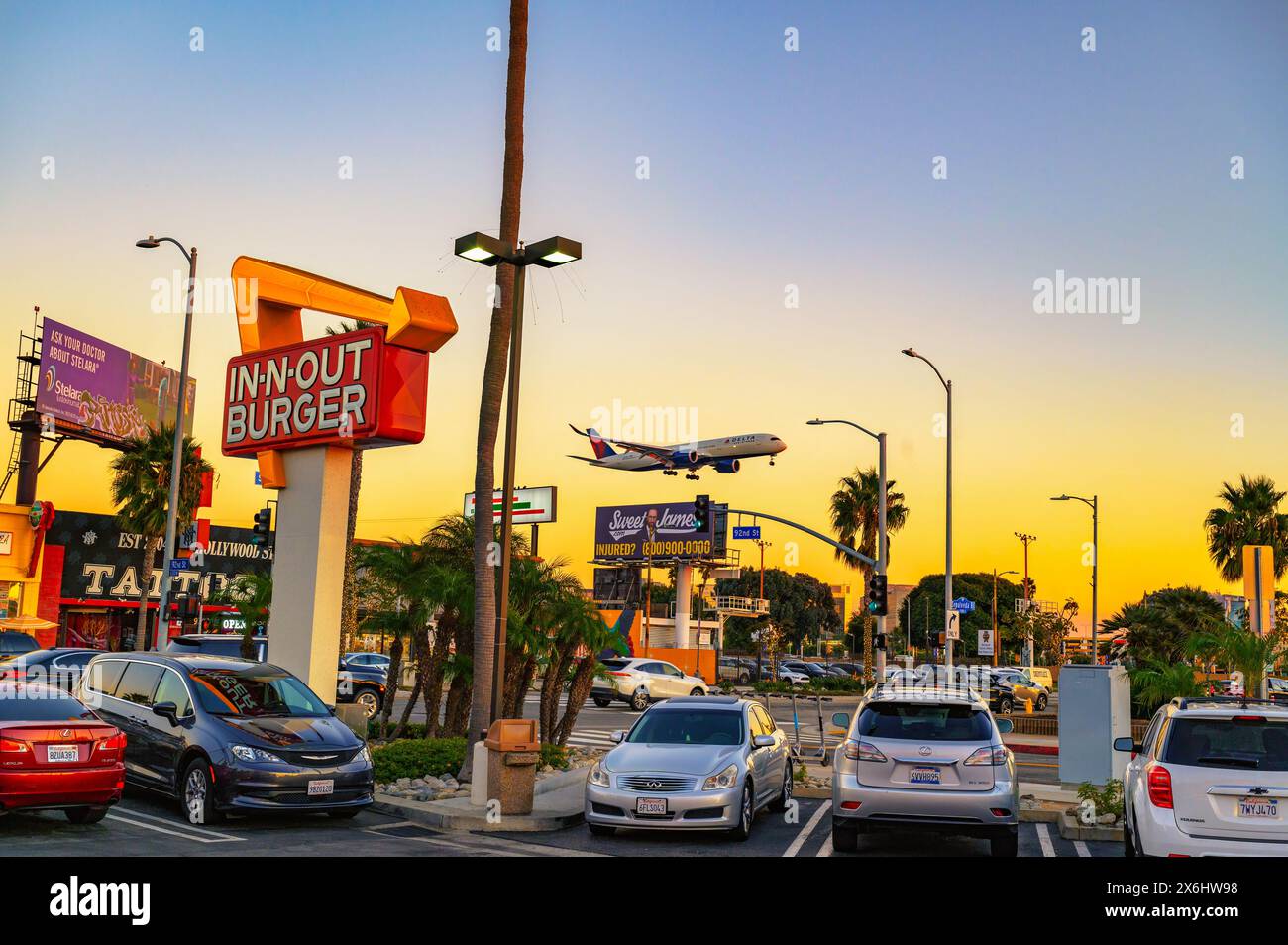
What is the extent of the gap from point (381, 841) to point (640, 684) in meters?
26.2

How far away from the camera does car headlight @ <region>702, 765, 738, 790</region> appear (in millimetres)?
12516

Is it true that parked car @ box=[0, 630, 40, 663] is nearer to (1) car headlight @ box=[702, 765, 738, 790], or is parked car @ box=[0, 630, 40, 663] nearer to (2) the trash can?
(2) the trash can

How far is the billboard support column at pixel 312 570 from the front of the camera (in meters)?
18.5

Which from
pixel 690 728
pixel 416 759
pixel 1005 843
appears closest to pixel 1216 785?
pixel 1005 843

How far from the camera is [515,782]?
14383 millimetres

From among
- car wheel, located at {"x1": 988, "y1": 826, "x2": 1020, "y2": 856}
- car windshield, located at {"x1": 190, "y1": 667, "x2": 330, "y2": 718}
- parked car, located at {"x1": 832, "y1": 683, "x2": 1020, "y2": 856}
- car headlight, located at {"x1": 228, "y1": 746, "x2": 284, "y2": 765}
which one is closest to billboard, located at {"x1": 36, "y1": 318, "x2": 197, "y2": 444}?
car windshield, located at {"x1": 190, "y1": 667, "x2": 330, "y2": 718}

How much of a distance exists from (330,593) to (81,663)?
24.8 feet

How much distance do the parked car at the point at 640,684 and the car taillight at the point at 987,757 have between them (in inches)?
1048

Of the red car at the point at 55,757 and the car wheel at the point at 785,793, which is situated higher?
the red car at the point at 55,757

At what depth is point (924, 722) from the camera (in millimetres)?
11742

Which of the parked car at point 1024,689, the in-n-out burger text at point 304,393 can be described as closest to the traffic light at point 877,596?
the parked car at point 1024,689

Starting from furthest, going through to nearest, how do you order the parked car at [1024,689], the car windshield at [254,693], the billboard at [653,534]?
the billboard at [653,534] → the parked car at [1024,689] → the car windshield at [254,693]

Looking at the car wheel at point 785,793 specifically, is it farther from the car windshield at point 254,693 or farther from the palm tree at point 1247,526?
the palm tree at point 1247,526
